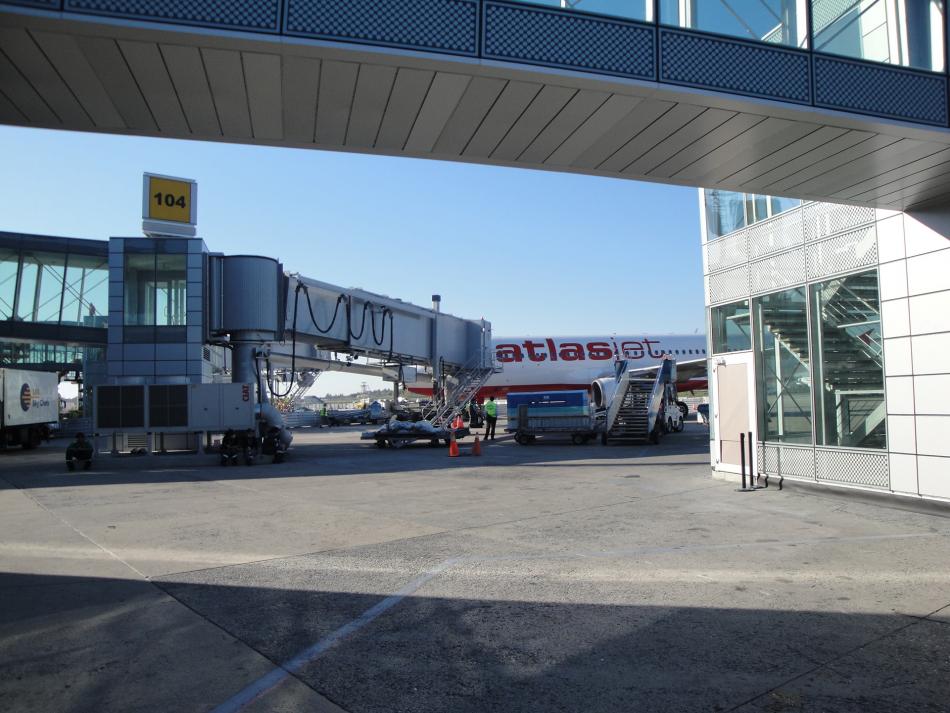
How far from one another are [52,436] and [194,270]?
22.9 meters

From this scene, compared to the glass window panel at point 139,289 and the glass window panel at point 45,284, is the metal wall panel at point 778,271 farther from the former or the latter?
the glass window panel at point 45,284

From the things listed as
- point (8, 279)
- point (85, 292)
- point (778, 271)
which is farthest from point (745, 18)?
point (8, 279)

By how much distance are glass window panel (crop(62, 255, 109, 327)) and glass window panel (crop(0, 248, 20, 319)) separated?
5.90 ft

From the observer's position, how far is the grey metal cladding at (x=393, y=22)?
5242 millimetres

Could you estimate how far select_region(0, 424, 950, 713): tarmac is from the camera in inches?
163

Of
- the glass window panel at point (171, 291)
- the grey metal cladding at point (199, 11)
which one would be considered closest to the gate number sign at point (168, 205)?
the glass window panel at point (171, 291)

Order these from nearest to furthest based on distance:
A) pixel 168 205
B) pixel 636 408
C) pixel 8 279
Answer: pixel 168 205, pixel 636 408, pixel 8 279

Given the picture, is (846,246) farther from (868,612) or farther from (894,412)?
(868,612)

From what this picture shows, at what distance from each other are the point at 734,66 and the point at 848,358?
6602mm

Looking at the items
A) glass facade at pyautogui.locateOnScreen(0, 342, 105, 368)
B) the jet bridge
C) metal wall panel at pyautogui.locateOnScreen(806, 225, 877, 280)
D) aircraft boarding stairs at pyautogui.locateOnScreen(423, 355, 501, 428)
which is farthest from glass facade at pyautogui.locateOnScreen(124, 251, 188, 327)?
glass facade at pyautogui.locateOnScreen(0, 342, 105, 368)

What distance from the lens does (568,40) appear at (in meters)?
5.84

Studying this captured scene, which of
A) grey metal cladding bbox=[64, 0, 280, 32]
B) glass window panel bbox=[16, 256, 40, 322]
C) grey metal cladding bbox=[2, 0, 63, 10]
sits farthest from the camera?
glass window panel bbox=[16, 256, 40, 322]

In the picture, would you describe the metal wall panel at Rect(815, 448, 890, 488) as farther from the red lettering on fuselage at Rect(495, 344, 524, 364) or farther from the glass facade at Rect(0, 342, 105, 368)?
the glass facade at Rect(0, 342, 105, 368)

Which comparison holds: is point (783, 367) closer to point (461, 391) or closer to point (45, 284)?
point (461, 391)
